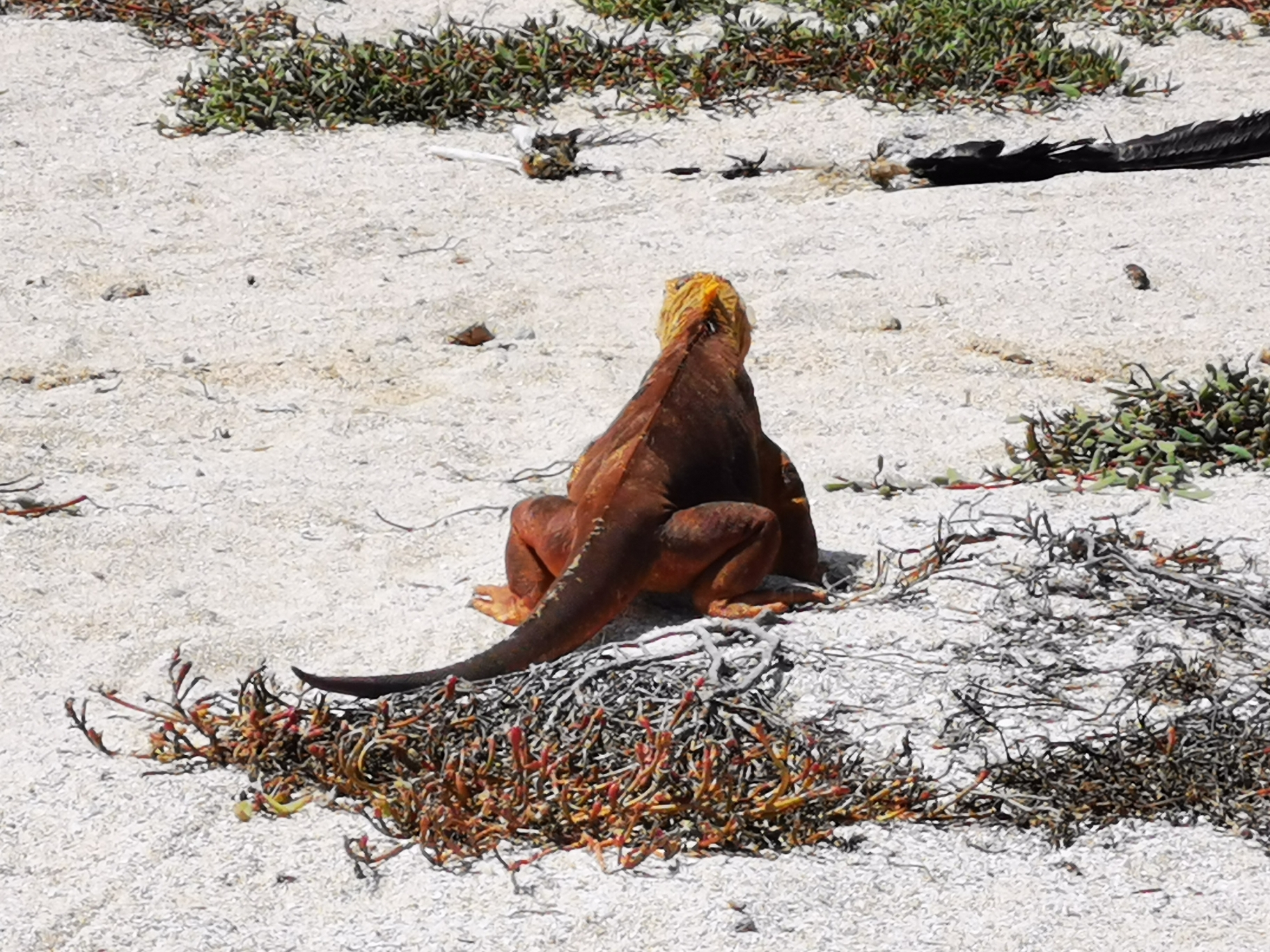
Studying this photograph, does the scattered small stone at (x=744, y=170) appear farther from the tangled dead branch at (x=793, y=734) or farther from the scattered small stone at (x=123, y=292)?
the tangled dead branch at (x=793, y=734)

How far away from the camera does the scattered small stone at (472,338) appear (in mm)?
6992

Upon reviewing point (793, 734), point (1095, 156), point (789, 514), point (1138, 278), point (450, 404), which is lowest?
point (450, 404)

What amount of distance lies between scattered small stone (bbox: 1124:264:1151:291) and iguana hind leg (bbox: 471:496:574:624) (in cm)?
338

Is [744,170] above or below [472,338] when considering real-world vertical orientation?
above

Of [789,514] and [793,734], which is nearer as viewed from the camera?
[793,734]

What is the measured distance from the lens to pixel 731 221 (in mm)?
8016

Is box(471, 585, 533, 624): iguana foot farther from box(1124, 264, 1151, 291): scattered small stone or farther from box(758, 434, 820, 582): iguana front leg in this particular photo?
box(1124, 264, 1151, 291): scattered small stone

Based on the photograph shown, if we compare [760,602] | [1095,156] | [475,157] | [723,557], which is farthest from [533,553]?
[1095,156]

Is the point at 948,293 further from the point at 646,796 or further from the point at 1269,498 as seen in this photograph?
the point at 646,796

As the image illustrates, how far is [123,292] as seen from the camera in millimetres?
7488

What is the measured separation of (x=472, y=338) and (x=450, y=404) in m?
0.60

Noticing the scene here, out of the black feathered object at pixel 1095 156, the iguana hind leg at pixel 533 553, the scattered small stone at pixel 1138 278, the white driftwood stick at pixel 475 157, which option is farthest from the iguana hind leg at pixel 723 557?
the white driftwood stick at pixel 475 157

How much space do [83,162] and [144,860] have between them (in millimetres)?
5725

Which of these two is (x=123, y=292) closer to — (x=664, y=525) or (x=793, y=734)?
(x=664, y=525)
